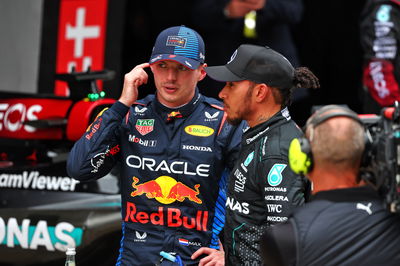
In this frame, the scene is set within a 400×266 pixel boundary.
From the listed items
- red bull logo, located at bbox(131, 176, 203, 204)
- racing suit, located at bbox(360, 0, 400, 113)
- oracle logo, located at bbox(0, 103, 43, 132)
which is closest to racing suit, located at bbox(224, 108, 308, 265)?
red bull logo, located at bbox(131, 176, 203, 204)

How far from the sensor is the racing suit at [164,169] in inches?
147

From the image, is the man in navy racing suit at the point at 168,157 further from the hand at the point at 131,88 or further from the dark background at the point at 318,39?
the dark background at the point at 318,39

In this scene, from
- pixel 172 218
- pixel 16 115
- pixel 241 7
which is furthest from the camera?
pixel 241 7

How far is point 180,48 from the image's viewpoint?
3832 mm

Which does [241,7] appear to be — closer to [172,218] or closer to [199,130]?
[199,130]

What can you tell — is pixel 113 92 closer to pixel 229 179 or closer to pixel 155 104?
pixel 155 104

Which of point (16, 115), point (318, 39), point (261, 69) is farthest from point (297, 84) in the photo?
point (318, 39)

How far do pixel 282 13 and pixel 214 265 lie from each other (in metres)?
3.31

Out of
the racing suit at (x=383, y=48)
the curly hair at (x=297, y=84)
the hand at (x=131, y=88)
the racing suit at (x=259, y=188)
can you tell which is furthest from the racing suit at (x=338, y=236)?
the racing suit at (x=383, y=48)

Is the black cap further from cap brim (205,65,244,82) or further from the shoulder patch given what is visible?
the shoulder patch

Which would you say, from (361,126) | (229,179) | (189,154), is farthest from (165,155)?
(361,126)

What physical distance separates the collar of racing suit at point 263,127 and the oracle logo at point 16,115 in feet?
6.67

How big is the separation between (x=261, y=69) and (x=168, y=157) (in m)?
0.64

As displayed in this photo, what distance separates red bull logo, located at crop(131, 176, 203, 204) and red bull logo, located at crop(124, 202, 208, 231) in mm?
50
